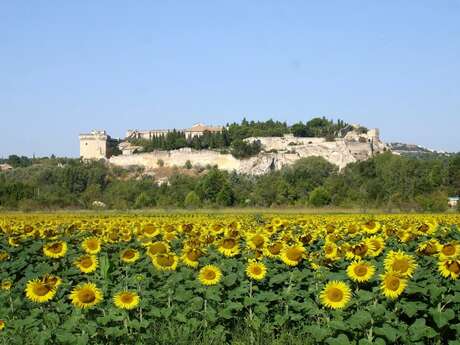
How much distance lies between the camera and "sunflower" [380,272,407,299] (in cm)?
560

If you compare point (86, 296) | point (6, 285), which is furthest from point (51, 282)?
point (6, 285)

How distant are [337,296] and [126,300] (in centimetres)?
205

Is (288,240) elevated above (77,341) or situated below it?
above

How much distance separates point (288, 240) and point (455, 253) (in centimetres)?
295

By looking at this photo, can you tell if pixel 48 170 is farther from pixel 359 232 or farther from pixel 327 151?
pixel 359 232

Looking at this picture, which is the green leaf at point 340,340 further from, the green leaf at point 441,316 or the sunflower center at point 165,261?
the sunflower center at point 165,261

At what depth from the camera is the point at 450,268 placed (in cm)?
588

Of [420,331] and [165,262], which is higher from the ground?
[165,262]

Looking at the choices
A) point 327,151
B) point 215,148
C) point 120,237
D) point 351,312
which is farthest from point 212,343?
point 215,148

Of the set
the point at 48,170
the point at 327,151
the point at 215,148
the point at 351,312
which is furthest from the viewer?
the point at 215,148

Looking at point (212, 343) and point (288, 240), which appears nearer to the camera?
point (212, 343)

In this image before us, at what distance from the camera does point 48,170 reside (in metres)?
118

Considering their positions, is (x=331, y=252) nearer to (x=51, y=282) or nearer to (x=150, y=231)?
(x=51, y=282)

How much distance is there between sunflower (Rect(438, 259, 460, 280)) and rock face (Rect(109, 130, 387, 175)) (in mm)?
124916
